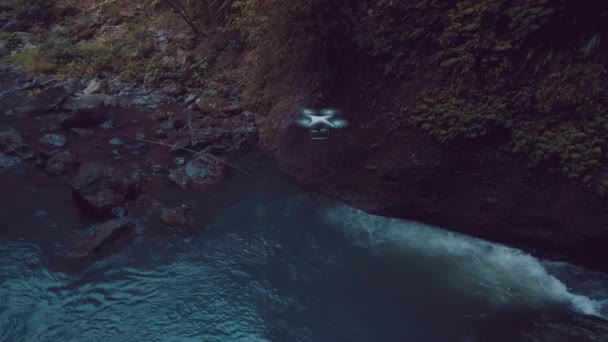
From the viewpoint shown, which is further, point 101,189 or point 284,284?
point 101,189

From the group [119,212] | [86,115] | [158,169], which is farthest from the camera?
[86,115]

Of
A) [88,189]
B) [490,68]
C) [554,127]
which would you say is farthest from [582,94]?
[88,189]

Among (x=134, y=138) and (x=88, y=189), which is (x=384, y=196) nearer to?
(x=88, y=189)

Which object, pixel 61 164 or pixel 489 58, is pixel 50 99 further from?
pixel 489 58

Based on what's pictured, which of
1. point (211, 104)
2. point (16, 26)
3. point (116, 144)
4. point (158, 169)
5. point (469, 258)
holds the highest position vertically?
point (16, 26)

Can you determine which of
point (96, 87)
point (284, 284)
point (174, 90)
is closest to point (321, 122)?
point (284, 284)

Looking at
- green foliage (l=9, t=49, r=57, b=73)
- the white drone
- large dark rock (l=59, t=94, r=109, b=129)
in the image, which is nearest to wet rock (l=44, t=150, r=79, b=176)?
large dark rock (l=59, t=94, r=109, b=129)

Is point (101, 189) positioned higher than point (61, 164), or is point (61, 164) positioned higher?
point (61, 164)
